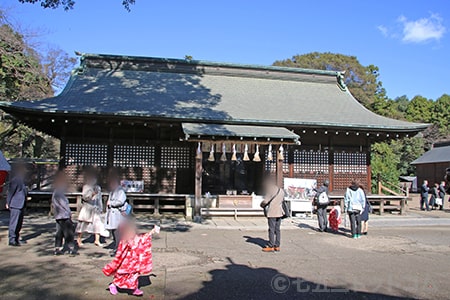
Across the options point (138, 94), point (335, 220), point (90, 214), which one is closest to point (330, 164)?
point (335, 220)

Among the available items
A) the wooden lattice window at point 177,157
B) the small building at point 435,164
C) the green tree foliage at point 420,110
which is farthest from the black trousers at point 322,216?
the green tree foliage at point 420,110

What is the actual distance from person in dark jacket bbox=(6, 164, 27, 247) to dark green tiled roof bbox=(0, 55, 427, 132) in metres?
4.88

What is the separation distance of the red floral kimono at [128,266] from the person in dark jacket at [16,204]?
4281mm

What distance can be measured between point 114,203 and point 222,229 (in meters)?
5.01

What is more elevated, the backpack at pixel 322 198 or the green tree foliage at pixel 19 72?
the green tree foliage at pixel 19 72

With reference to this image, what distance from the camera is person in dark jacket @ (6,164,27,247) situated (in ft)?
26.1

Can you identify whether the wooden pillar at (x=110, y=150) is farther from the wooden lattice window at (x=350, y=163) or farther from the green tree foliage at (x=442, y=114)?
the green tree foliage at (x=442, y=114)

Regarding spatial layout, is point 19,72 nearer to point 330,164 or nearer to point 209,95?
point 209,95

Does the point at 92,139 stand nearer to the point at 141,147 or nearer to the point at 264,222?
the point at 141,147

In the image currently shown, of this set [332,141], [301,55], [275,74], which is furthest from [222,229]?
[301,55]

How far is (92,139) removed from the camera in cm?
1448

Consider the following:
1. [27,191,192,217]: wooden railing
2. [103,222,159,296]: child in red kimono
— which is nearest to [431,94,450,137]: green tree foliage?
[27,191,192,217]: wooden railing

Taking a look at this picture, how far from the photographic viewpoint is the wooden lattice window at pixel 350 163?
1639 cm

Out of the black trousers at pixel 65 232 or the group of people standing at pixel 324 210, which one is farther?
the group of people standing at pixel 324 210
